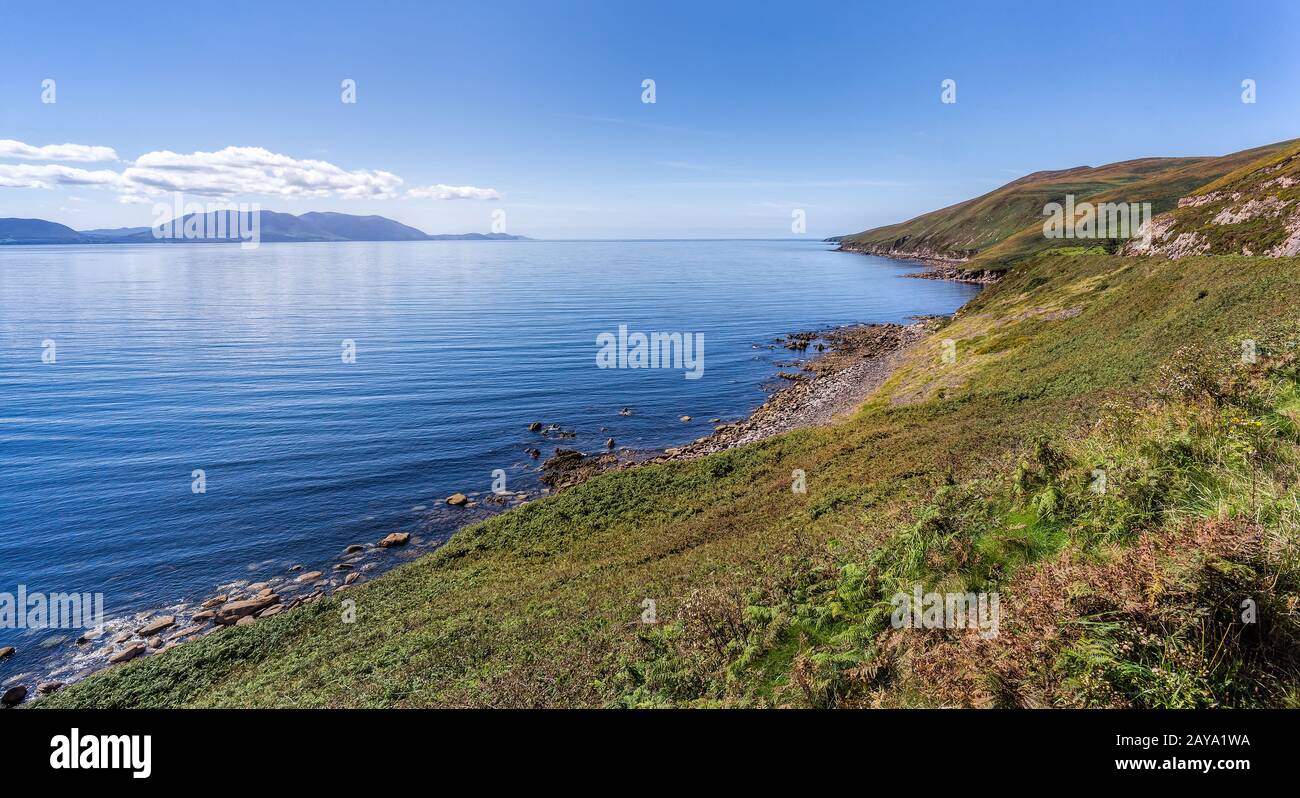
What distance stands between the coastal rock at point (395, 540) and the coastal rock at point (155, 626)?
28.9 feet

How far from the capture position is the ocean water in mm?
30359

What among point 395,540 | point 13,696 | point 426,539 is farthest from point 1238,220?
point 13,696

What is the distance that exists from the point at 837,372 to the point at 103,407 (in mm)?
70260

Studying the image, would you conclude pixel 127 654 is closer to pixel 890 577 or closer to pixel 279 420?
pixel 890 577

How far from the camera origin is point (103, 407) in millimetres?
52281

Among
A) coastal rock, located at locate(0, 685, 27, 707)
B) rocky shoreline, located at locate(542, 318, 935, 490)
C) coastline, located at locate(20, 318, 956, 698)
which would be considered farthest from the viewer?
rocky shoreline, located at locate(542, 318, 935, 490)

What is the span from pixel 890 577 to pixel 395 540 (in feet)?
85.7

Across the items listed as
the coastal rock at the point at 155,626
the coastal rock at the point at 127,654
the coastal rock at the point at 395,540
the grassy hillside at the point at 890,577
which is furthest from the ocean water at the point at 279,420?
the grassy hillside at the point at 890,577

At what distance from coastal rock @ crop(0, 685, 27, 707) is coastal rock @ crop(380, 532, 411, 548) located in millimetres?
13193

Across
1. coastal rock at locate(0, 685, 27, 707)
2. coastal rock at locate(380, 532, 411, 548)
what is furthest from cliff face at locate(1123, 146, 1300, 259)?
coastal rock at locate(0, 685, 27, 707)

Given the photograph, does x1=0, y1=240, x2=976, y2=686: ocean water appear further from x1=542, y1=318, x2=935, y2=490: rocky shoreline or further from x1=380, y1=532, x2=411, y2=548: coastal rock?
x1=542, y1=318, x2=935, y2=490: rocky shoreline

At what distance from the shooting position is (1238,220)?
53.2 m
